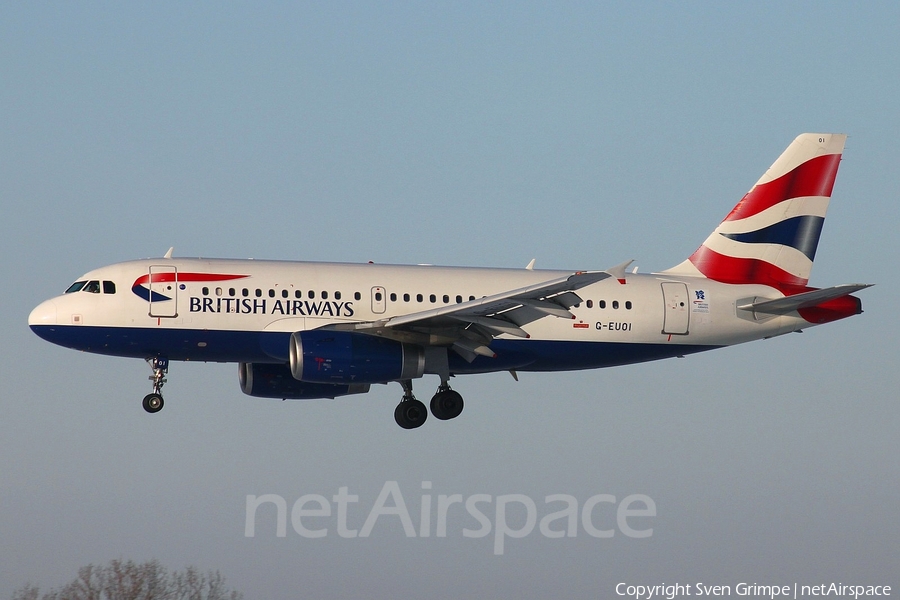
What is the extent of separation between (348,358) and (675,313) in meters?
11.0

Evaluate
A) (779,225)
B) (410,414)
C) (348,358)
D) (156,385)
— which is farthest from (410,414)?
(779,225)

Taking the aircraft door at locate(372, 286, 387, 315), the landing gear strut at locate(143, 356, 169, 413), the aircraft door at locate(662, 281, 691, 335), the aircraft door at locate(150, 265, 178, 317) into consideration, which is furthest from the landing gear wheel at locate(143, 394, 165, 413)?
the aircraft door at locate(662, 281, 691, 335)

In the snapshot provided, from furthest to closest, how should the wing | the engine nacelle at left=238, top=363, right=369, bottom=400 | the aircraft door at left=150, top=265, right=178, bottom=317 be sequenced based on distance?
1. the engine nacelle at left=238, top=363, right=369, bottom=400
2. the aircraft door at left=150, top=265, right=178, bottom=317
3. the wing

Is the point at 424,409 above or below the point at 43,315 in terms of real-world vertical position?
below

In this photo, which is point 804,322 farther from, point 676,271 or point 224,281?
point 224,281

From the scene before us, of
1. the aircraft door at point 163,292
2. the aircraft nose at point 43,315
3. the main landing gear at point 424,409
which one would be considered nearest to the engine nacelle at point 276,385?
the main landing gear at point 424,409

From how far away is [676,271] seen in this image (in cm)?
4553

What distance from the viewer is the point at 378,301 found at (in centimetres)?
4084

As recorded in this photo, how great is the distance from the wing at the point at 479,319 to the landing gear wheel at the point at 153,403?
224 inches

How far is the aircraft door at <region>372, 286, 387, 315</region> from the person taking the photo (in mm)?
40750

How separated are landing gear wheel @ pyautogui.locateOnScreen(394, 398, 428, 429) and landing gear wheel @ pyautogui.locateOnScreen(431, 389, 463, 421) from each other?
1.37ft

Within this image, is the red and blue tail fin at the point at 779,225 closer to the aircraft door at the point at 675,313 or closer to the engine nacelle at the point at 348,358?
the aircraft door at the point at 675,313

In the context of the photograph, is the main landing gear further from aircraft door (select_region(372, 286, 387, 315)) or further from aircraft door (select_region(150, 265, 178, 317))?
aircraft door (select_region(150, 265, 178, 317))

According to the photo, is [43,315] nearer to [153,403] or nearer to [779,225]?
[153,403]
